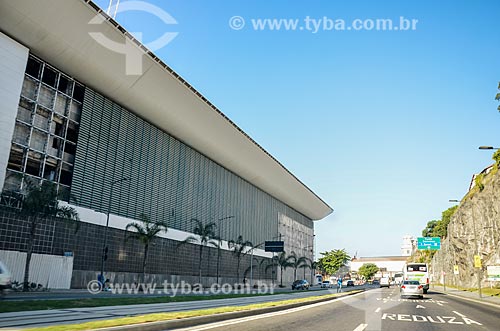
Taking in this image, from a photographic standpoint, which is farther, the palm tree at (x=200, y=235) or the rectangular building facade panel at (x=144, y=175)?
the palm tree at (x=200, y=235)

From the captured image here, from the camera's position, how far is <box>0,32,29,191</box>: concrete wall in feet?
104

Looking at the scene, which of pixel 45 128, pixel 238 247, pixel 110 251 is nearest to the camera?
pixel 45 128

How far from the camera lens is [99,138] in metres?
42.0

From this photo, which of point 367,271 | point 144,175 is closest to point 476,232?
point 144,175

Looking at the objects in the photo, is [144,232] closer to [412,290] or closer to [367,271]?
[412,290]

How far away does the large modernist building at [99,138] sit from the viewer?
110 feet

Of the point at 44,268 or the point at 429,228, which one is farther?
the point at 429,228

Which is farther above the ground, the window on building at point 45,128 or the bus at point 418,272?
the window on building at point 45,128

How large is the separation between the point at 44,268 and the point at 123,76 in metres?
20.6

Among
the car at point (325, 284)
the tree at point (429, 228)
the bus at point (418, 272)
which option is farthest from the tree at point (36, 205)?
the tree at point (429, 228)

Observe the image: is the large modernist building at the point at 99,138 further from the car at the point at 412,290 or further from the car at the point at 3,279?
the car at the point at 412,290

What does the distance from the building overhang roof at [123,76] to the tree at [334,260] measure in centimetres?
7163

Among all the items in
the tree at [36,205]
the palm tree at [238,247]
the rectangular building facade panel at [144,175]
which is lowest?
the palm tree at [238,247]

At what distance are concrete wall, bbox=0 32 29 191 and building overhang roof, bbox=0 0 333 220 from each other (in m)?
1.35
